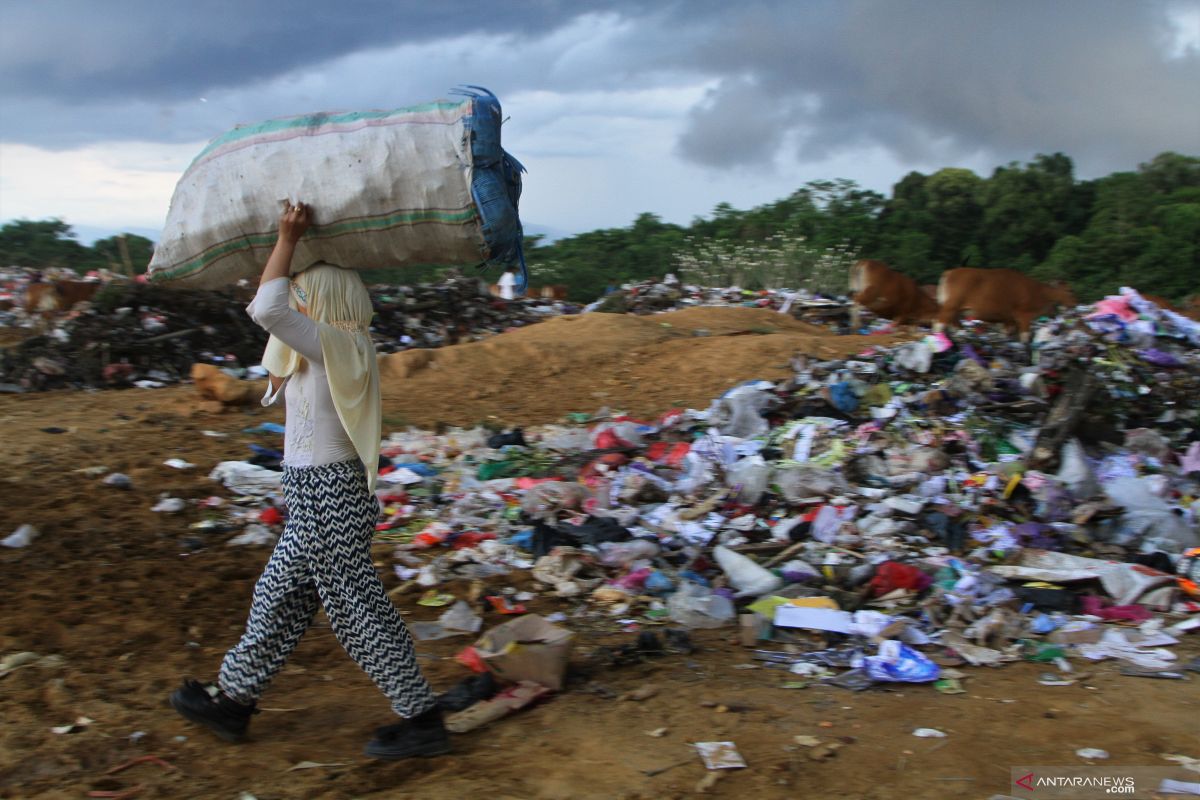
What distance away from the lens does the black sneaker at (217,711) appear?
2.95 metres

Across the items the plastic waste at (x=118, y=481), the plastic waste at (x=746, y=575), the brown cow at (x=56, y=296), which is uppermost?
the brown cow at (x=56, y=296)

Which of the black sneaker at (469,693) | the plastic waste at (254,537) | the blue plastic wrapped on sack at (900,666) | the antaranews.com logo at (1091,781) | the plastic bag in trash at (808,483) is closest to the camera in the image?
the antaranews.com logo at (1091,781)

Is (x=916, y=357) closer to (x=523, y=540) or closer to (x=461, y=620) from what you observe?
(x=523, y=540)

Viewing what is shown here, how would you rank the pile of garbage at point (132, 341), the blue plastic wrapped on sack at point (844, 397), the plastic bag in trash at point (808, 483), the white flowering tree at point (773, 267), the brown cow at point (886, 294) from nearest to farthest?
the plastic bag in trash at point (808, 483)
the blue plastic wrapped on sack at point (844, 397)
the pile of garbage at point (132, 341)
the brown cow at point (886, 294)
the white flowering tree at point (773, 267)

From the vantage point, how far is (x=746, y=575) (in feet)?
14.8

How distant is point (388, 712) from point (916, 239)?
62.7 ft

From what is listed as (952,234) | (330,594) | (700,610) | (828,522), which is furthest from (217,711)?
(952,234)

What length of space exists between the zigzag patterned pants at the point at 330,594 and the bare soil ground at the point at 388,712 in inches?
9.4

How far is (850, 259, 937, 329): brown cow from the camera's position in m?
11.8

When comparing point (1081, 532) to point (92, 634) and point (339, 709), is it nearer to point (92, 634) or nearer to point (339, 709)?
point (339, 709)

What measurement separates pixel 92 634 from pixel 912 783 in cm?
303

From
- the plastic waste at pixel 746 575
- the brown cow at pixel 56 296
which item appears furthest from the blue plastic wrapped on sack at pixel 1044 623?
the brown cow at pixel 56 296

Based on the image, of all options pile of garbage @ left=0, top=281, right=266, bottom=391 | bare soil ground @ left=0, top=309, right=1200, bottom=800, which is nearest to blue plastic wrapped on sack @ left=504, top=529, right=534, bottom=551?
bare soil ground @ left=0, top=309, right=1200, bottom=800

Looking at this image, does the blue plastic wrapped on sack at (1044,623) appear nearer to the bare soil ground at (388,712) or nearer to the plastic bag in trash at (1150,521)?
the bare soil ground at (388,712)
